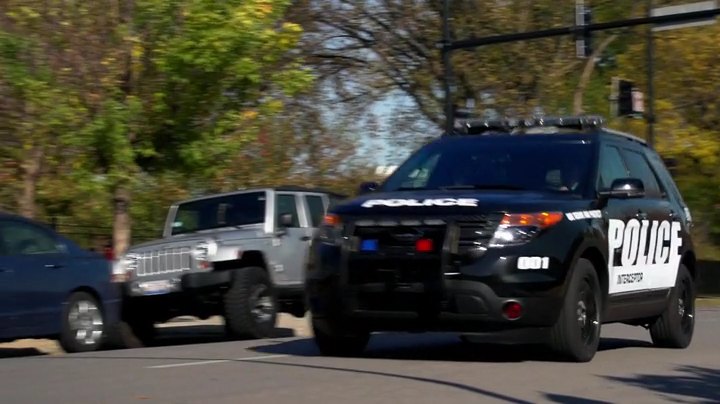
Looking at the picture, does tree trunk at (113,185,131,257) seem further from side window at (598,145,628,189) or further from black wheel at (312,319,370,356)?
side window at (598,145,628,189)

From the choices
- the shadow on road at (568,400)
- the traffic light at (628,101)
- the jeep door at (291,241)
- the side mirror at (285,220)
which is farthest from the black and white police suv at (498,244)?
the traffic light at (628,101)

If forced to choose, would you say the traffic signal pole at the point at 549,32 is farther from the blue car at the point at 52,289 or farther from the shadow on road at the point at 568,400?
the shadow on road at the point at 568,400

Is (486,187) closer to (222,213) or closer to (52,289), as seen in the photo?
(52,289)

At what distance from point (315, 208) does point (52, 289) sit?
4.54 m

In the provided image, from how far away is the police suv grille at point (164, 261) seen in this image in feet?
50.6

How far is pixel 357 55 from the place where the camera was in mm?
28359

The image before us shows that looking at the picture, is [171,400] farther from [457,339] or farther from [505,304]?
[457,339]

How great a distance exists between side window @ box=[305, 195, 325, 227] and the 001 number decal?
7.01 m

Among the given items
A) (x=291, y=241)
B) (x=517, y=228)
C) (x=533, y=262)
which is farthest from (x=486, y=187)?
(x=291, y=241)

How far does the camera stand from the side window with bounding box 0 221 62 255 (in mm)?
13547

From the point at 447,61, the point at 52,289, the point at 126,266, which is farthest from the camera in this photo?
the point at 447,61

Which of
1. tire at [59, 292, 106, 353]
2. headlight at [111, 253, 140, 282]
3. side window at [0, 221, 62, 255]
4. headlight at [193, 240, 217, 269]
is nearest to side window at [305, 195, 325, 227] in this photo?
headlight at [193, 240, 217, 269]

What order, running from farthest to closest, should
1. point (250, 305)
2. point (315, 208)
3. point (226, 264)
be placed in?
point (315, 208), point (226, 264), point (250, 305)

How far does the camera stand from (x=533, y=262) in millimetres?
10336
